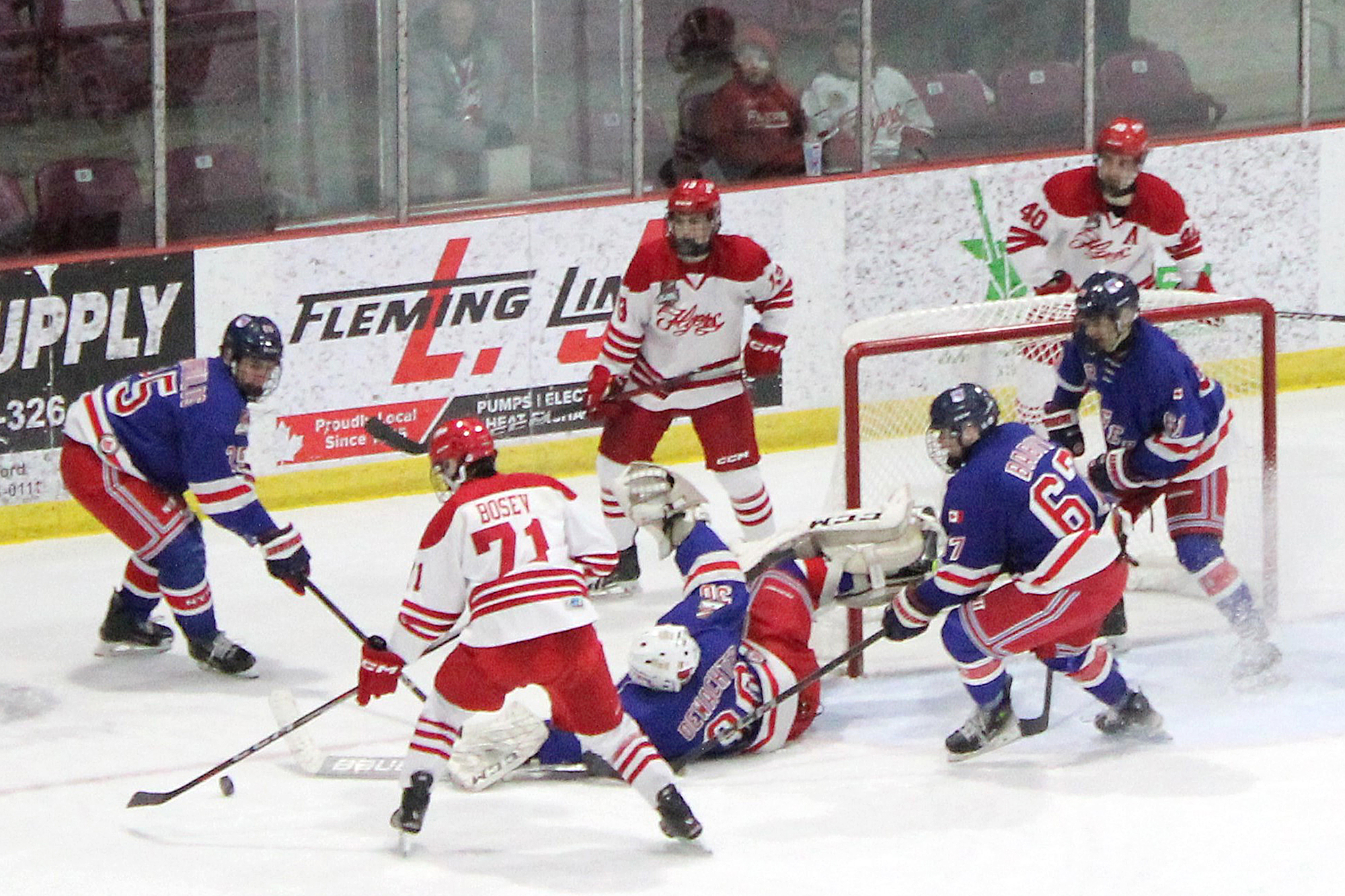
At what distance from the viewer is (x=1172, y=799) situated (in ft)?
14.7

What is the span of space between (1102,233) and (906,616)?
202cm

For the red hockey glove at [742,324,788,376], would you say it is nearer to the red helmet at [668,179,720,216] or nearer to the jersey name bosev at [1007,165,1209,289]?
the red helmet at [668,179,720,216]

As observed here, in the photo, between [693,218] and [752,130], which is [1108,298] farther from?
[752,130]

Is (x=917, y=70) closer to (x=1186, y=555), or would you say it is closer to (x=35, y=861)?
(x=1186, y=555)

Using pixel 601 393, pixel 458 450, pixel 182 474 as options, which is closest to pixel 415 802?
pixel 458 450

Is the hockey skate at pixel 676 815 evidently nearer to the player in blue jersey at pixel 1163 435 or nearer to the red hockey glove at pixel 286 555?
the red hockey glove at pixel 286 555

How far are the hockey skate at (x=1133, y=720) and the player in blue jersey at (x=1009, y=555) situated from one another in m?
0.15

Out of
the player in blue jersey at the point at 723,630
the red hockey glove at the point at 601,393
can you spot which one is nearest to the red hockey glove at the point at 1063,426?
the player in blue jersey at the point at 723,630

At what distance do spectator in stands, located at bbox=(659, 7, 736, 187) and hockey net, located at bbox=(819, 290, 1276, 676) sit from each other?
1.90 metres

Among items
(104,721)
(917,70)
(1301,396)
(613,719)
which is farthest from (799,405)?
(613,719)

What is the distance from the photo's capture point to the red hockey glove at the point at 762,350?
5906 millimetres

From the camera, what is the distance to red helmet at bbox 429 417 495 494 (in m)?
4.14

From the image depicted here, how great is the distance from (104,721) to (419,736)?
53.2 inches

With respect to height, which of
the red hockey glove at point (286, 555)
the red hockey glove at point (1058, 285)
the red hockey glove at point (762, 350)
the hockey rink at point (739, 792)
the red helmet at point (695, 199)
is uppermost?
the red helmet at point (695, 199)
